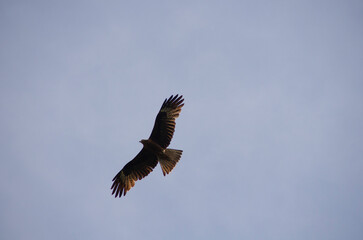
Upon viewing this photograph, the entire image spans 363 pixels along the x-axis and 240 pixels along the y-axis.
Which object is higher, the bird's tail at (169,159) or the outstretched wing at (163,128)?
the outstretched wing at (163,128)

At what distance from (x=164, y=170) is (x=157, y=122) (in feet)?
5.13

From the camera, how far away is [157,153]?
9.38 metres

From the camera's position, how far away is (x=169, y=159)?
9414 millimetres

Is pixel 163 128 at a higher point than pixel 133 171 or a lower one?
higher

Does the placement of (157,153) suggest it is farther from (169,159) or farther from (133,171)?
(133,171)

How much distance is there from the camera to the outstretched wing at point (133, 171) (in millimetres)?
9633

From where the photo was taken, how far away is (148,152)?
9.51 m

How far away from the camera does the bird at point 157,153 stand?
929cm

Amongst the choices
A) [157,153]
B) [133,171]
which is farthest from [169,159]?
[133,171]

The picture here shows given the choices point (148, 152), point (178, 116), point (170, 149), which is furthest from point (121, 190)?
point (178, 116)

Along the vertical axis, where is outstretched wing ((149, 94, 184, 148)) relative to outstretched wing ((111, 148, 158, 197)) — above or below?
above

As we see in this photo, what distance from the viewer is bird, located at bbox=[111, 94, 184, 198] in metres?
9.29

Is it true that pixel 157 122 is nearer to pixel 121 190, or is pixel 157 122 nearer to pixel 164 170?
pixel 164 170

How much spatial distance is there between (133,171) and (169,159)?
1.34 metres
